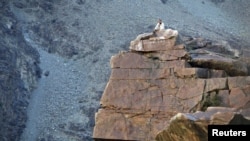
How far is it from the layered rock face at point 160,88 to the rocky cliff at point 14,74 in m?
26.7

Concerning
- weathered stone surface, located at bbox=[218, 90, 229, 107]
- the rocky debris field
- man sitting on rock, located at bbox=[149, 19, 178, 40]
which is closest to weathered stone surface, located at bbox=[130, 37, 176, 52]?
man sitting on rock, located at bbox=[149, 19, 178, 40]

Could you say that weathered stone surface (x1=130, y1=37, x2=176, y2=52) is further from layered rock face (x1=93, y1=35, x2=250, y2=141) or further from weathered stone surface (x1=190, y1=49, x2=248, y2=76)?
weathered stone surface (x1=190, y1=49, x2=248, y2=76)

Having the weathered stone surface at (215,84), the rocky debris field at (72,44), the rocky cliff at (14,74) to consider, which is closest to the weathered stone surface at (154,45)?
the weathered stone surface at (215,84)

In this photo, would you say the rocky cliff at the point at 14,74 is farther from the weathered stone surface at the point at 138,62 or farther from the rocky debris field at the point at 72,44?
the weathered stone surface at the point at 138,62

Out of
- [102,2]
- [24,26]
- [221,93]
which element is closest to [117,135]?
[221,93]

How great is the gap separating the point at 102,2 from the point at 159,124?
60479 millimetres

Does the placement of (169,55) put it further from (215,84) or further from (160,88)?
(215,84)

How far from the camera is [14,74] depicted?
45.8 m

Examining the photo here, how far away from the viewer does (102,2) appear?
239ft

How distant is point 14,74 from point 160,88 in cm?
3386

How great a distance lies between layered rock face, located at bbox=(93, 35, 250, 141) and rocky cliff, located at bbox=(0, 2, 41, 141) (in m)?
26.7

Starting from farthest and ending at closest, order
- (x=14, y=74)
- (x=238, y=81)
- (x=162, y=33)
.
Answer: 1. (x=14, y=74)
2. (x=162, y=33)
3. (x=238, y=81)

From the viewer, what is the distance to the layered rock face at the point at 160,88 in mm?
13852

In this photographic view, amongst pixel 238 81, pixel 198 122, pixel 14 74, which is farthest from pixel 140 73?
pixel 14 74
